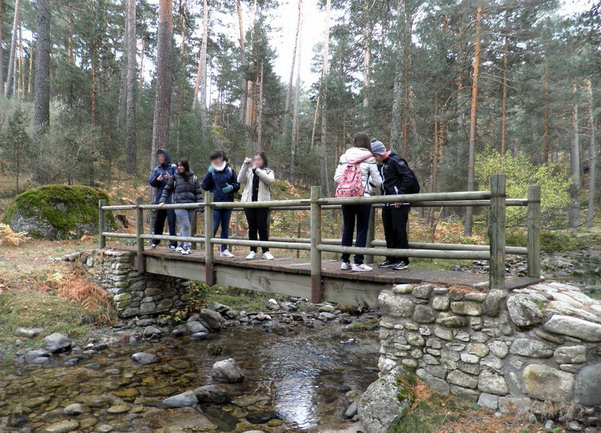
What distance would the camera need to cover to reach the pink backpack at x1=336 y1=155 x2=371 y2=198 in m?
4.97

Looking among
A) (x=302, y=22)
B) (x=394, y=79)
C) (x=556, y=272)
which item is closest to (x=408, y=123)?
(x=394, y=79)

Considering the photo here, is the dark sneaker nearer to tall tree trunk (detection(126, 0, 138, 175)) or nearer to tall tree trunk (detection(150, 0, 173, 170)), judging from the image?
tall tree trunk (detection(150, 0, 173, 170))

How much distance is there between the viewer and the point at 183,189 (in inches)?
300

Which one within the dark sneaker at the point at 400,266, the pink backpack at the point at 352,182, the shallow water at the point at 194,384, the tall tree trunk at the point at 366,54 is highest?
the tall tree trunk at the point at 366,54

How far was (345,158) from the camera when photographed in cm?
504

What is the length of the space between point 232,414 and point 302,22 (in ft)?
96.4

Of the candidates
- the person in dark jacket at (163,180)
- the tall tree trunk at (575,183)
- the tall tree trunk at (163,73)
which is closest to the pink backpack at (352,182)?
the person in dark jacket at (163,180)

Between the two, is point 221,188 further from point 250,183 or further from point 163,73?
point 163,73

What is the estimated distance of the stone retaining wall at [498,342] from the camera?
10.5ft

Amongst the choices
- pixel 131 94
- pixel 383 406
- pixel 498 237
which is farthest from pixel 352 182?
pixel 131 94

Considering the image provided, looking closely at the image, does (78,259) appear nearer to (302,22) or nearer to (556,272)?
(556,272)

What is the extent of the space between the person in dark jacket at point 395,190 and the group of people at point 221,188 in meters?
1.96

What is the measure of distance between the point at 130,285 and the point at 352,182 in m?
6.21

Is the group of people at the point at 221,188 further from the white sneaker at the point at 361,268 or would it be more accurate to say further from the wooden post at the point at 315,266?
the white sneaker at the point at 361,268
